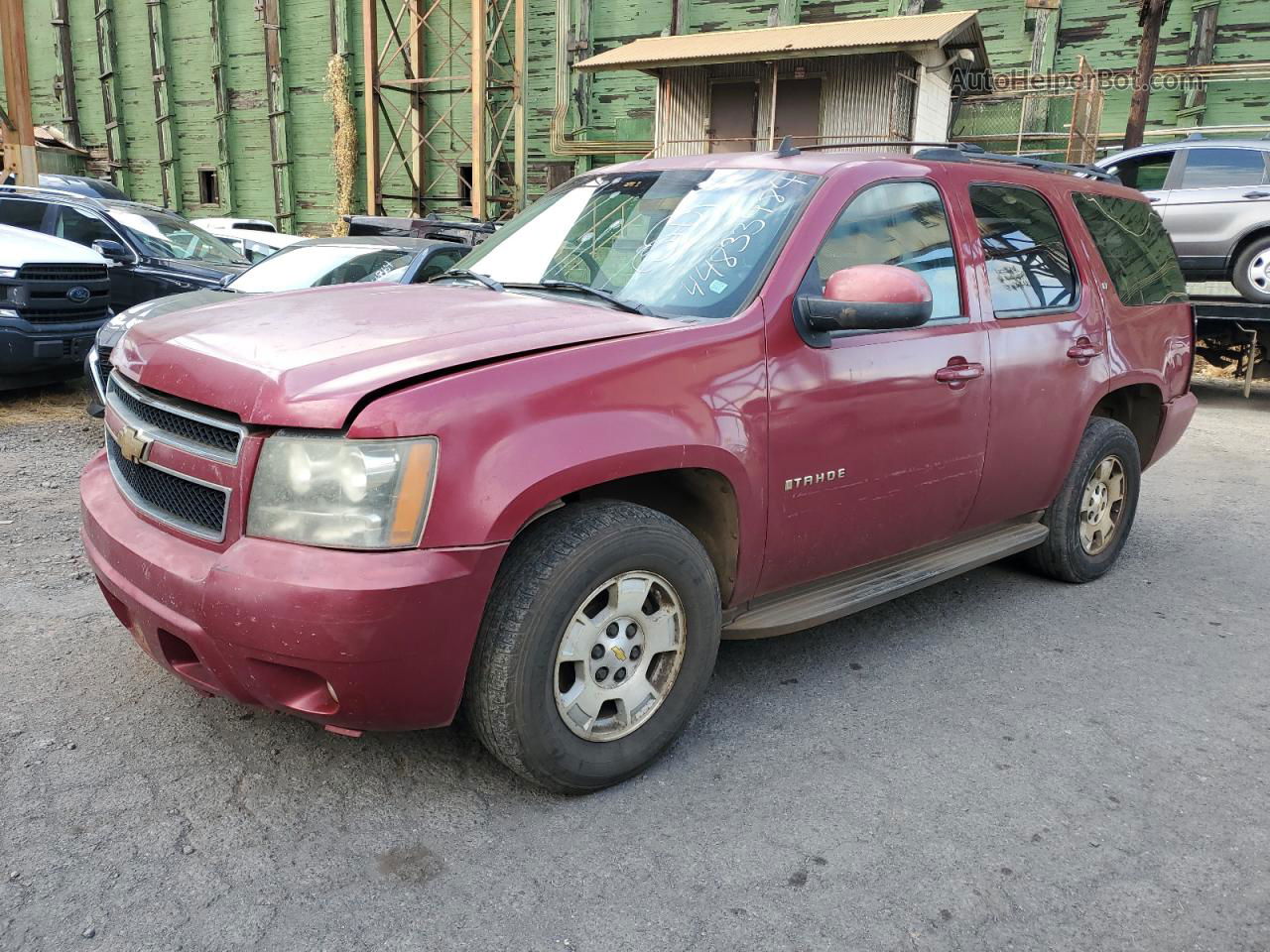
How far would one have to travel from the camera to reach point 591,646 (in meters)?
2.79

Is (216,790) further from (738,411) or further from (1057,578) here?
(1057,578)

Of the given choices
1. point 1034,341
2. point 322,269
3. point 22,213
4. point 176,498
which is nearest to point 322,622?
point 176,498

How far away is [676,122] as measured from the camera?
18.4 meters

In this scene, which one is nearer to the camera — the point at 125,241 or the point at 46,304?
the point at 46,304

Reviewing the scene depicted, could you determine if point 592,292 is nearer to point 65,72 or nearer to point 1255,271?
point 1255,271

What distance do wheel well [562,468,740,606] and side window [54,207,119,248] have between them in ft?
29.4

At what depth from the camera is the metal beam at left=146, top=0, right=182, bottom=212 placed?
26.0m

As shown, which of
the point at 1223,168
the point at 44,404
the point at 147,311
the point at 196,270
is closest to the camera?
the point at 147,311

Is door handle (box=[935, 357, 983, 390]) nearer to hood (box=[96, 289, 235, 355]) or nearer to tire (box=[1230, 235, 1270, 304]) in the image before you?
hood (box=[96, 289, 235, 355])

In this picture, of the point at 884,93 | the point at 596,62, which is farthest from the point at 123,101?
the point at 884,93

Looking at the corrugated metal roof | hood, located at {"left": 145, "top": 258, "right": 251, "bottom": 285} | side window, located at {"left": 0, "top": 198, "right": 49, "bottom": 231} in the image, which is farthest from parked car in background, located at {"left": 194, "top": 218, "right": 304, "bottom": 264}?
the corrugated metal roof

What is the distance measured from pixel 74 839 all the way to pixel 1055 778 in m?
2.81

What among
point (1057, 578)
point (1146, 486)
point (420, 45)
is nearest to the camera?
point (1057, 578)

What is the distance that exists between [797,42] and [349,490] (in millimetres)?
15866
